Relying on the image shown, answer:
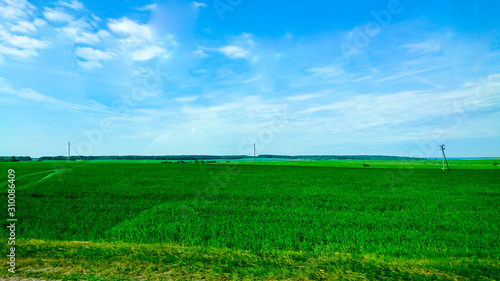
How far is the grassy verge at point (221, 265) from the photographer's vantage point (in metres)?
5.55

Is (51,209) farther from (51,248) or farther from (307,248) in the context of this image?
(307,248)

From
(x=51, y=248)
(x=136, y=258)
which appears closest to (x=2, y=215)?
(x=51, y=248)

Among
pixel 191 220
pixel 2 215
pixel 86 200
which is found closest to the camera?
pixel 191 220

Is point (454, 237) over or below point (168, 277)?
below

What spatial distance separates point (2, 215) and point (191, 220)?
988 cm

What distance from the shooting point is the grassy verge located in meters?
5.55

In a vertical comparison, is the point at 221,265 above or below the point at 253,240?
above

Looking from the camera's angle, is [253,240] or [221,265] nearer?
[221,265]

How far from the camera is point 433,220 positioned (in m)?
12.7

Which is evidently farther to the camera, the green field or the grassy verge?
A: the green field

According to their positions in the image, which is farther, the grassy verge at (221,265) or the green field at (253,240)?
the green field at (253,240)

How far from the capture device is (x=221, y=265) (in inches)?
240

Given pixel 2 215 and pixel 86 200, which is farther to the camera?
pixel 86 200

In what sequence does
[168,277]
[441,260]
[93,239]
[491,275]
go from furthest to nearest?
[93,239]
[441,260]
[491,275]
[168,277]
